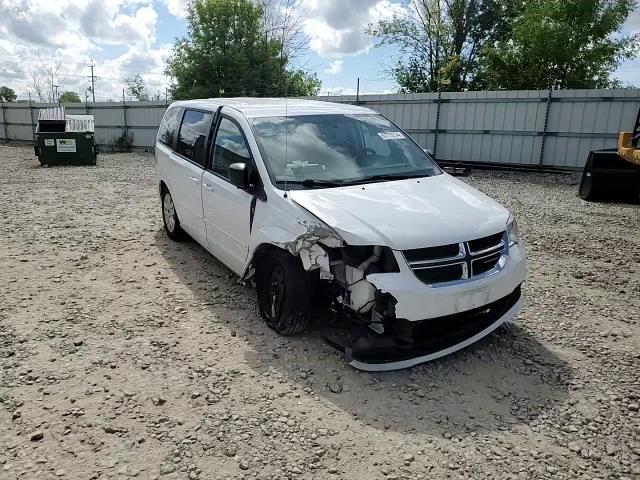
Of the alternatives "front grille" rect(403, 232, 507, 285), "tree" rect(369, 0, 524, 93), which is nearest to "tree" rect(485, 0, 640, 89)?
"tree" rect(369, 0, 524, 93)

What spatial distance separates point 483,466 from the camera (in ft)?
8.30

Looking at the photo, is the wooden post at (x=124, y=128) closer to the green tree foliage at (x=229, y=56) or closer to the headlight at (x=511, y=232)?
the green tree foliage at (x=229, y=56)

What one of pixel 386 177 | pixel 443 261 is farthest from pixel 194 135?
pixel 443 261

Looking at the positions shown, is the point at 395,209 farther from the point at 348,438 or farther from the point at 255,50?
the point at 255,50

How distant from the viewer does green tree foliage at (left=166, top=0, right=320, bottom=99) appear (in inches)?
1179

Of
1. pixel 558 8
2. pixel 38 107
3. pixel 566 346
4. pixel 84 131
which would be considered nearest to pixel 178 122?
pixel 566 346

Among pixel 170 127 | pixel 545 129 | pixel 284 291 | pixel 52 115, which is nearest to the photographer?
pixel 284 291

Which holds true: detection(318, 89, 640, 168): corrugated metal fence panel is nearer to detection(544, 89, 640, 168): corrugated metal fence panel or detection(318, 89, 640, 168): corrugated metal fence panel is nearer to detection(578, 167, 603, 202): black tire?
detection(544, 89, 640, 168): corrugated metal fence panel

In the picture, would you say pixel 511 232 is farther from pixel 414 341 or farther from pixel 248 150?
pixel 248 150

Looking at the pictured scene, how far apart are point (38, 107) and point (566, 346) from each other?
25.3 meters

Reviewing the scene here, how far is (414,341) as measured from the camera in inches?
127

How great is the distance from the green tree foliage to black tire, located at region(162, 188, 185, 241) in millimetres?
23430

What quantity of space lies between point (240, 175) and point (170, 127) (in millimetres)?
2698

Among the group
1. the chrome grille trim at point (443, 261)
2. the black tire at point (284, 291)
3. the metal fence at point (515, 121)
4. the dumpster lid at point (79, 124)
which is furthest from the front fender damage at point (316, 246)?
the dumpster lid at point (79, 124)
